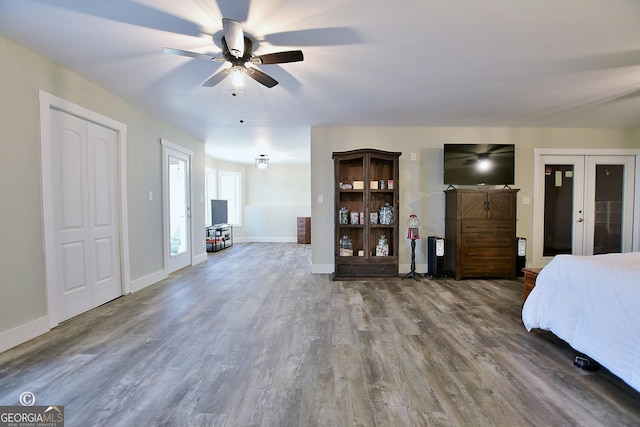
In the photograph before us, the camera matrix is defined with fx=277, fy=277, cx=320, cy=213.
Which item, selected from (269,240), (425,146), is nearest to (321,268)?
(425,146)

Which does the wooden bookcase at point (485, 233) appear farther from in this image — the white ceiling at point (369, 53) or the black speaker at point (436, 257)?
the white ceiling at point (369, 53)

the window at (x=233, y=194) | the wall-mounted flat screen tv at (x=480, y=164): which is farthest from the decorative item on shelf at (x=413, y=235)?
the window at (x=233, y=194)

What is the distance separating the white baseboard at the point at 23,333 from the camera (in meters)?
2.11

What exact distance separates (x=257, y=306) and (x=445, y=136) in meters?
3.86

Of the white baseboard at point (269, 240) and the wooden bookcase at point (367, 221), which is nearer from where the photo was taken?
the wooden bookcase at point (367, 221)

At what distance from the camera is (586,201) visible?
459cm

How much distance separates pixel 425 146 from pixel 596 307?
326 centimetres

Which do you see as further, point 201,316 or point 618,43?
point 201,316

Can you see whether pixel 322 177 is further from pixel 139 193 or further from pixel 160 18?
pixel 160 18

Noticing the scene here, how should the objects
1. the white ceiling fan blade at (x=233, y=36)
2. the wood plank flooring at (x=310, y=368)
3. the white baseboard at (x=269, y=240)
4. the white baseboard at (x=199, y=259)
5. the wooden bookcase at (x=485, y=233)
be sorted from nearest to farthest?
the wood plank flooring at (x=310, y=368) → the white ceiling fan blade at (x=233, y=36) → the wooden bookcase at (x=485, y=233) → the white baseboard at (x=199, y=259) → the white baseboard at (x=269, y=240)

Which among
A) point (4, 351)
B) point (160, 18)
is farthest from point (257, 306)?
point (160, 18)

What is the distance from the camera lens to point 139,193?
147 inches

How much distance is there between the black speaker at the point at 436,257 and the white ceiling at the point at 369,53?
1.86m

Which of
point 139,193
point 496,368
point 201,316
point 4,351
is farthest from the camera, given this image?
point 139,193
